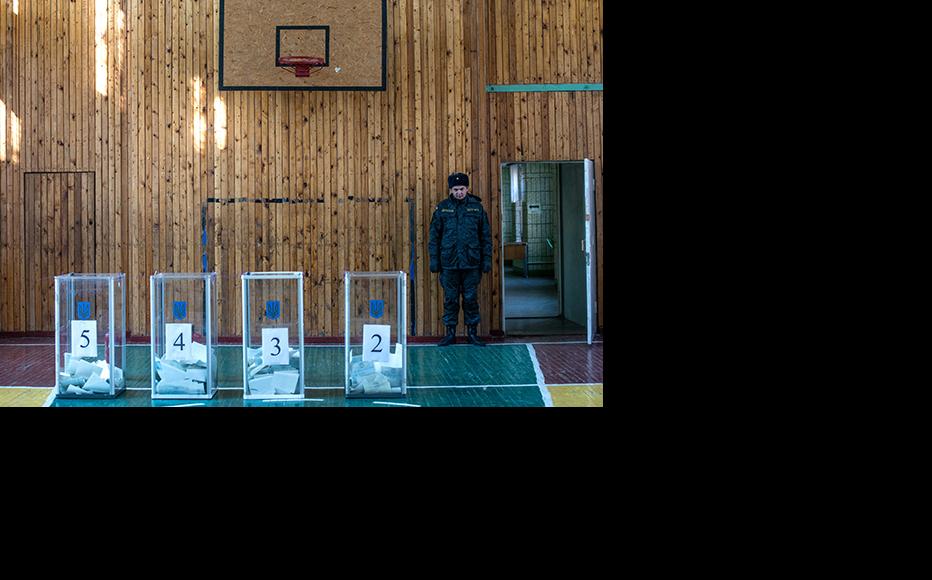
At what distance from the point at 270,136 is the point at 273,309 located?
177 inches

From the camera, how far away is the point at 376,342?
6730mm

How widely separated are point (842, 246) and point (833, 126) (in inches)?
11.0

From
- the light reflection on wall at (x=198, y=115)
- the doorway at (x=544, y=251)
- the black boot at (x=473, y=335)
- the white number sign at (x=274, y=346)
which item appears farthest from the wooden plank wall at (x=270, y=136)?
the white number sign at (x=274, y=346)

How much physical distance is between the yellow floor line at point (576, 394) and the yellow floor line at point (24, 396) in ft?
12.3

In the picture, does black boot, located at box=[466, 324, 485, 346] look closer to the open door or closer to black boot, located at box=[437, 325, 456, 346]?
black boot, located at box=[437, 325, 456, 346]

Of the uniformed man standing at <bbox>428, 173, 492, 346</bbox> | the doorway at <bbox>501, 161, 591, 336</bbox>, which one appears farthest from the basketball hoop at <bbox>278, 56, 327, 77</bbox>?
the doorway at <bbox>501, 161, 591, 336</bbox>

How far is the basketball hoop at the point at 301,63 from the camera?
32.8 ft

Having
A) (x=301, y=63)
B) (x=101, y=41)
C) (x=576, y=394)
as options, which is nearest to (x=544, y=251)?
(x=301, y=63)

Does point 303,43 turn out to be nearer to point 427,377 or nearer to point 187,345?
point 427,377

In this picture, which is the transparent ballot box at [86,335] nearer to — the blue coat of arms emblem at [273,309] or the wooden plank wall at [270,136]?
the blue coat of arms emblem at [273,309]

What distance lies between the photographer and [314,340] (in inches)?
413

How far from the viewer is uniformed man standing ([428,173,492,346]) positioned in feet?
31.9

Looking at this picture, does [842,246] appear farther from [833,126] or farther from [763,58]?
[763,58]

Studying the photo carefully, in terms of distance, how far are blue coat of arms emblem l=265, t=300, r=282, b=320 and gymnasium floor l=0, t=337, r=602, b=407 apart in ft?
2.04
